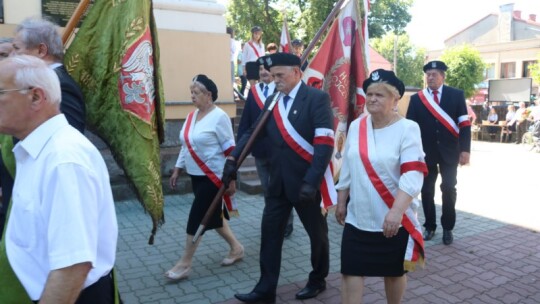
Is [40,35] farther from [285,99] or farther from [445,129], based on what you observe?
[445,129]

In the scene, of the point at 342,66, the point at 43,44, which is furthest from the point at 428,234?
the point at 43,44

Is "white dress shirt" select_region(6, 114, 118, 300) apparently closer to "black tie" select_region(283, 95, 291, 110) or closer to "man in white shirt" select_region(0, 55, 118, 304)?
"man in white shirt" select_region(0, 55, 118, 304)

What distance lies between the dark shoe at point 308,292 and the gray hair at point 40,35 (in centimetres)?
268

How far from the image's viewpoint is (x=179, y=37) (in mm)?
8508

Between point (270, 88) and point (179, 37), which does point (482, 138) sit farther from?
point (270, 88)

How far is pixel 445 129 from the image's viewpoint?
5797mm

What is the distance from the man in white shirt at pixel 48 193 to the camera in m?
1.61

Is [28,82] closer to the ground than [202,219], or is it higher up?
higher up

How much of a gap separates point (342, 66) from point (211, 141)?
1.56 metres

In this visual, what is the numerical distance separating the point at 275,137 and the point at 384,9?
25938mm

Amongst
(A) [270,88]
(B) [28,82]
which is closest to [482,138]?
(A) [270,88]

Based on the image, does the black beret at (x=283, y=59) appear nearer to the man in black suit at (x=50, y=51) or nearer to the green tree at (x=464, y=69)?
the man in black suit at (x=50, y=51)

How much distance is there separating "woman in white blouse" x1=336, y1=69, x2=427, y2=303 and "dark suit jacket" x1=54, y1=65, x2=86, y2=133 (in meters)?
1.81

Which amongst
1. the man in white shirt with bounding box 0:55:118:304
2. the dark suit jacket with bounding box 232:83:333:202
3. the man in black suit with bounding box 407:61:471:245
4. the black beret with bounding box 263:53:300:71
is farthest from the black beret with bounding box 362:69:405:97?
the man in black suit with bounding box 407:61:471:245
